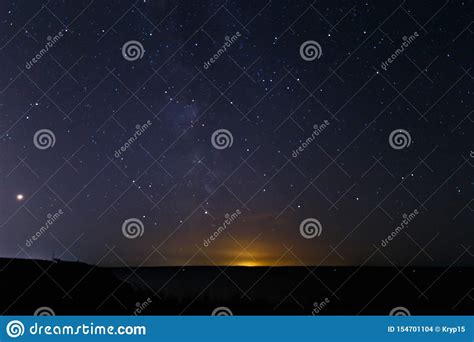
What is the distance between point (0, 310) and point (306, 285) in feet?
77.0

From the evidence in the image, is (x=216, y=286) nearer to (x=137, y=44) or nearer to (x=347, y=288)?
(x=347, y=288)

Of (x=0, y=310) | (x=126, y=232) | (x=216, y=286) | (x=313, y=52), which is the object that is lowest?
(x=0, y=310)

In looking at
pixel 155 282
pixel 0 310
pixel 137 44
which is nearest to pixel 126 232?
pixel 0 310

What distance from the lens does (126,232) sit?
587cm

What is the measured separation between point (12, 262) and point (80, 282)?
158 cm

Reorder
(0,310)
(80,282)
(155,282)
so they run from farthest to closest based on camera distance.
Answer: (155,282) → (80,282) → (0,310)
